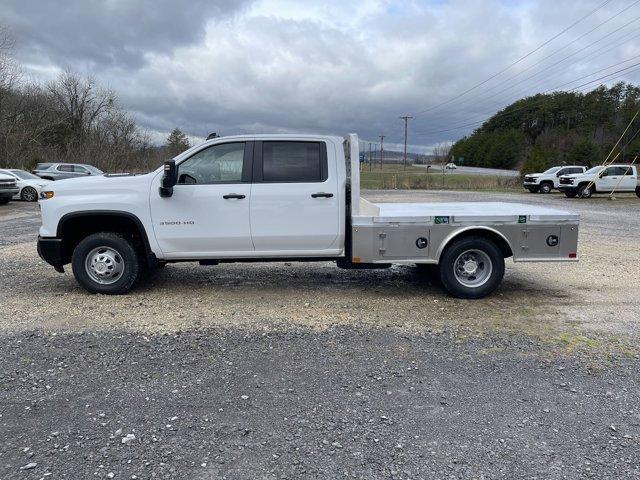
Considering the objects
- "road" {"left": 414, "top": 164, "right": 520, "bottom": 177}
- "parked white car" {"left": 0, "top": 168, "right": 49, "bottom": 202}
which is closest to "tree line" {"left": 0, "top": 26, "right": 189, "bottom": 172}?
"parked white car" {"left": 0, "top": 168, "right": 49, "bottom": 202}

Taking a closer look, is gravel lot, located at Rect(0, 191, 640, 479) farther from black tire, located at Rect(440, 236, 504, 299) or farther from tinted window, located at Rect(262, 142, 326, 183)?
tinted window, located at Rect(262, 142, 326, 183)

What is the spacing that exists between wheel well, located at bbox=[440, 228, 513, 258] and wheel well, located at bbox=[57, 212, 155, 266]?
3.86 meters

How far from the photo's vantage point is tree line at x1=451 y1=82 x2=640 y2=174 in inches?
2953

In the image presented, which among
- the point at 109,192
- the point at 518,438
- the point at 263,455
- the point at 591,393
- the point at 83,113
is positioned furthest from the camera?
the point at 83,113

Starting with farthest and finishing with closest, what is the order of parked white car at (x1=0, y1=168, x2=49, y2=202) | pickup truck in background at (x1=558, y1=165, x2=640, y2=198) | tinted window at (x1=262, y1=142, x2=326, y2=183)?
pickup truck in background at (x1=558, y1=165, x2=640, y2=198)
parked white car at (x1=0, y1=168, x2=49, y2=202)
tinted window at (x1=262, y1=142, x2=326, y2=183)

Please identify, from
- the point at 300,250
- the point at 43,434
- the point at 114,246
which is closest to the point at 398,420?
the point at 43,434

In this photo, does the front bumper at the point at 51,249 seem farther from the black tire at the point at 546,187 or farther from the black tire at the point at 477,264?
the black tire at the point at 546,187

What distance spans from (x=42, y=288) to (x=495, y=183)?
1728 inches

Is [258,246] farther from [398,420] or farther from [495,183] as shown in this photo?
[495,183]

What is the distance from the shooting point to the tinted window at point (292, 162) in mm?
6102

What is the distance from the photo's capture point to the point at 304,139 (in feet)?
20.4

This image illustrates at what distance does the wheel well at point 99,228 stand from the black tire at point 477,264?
3750 millimetres

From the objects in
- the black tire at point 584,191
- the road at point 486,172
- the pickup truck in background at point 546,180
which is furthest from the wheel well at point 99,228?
the road at point 486,172

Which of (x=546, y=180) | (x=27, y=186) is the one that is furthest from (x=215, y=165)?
(x=546, y=180)
